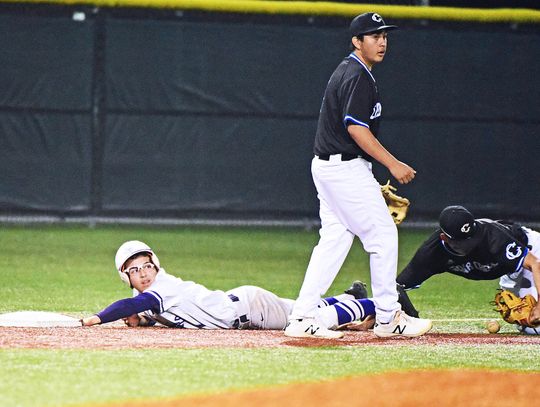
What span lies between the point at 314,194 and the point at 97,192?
269 centimetres

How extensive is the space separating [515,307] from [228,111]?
789 centimetres

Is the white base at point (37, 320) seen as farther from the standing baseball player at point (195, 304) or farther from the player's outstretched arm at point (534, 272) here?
the player's outstretched arm at point (534, 272)

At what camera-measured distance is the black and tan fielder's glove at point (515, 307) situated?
783 centimetres

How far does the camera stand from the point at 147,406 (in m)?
5.12

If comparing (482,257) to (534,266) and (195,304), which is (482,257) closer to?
(534,266)

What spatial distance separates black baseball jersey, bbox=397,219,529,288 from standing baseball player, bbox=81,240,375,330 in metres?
0.49

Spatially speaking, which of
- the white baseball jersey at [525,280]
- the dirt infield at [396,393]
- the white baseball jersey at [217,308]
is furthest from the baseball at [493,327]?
the dirt infield at [396,393]

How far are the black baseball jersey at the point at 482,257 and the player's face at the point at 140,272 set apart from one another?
1.76 m

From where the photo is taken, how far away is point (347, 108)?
7.16 meters

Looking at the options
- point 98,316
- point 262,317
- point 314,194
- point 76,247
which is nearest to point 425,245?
point 262,317

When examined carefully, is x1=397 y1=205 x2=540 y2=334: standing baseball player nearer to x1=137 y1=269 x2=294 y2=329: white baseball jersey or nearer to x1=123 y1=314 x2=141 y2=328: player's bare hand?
x1=137 y1=269 x2=294 y2=329: white baseball jersey

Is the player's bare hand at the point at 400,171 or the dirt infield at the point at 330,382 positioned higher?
the player's bare hand at the point at 400,171

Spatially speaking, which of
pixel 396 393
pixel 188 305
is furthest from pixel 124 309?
pixel 396 393

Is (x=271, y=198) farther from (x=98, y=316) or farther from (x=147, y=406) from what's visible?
(x=147, y=406)
